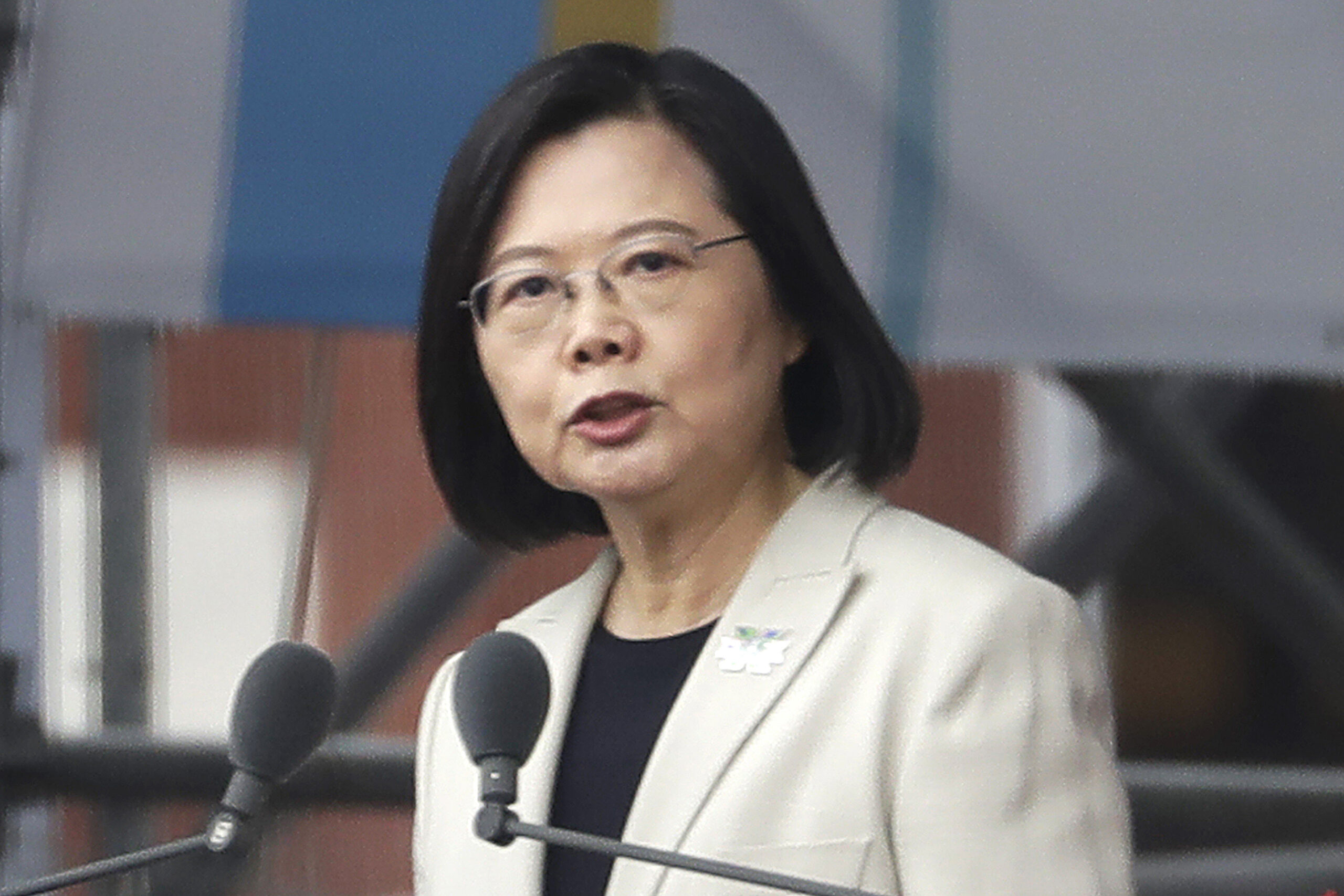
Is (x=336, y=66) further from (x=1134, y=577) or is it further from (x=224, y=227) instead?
(x=1134, y=577)

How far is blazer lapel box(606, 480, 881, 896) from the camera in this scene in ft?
7.22

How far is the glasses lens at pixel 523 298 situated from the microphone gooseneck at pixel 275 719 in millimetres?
360

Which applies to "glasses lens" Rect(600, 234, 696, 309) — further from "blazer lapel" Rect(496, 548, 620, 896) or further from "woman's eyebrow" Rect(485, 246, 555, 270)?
"blazer lapel" Rect(496, 548, 620, 896)

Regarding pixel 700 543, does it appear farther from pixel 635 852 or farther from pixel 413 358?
pixel 635 852

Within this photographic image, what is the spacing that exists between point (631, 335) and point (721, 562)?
0.74 feet

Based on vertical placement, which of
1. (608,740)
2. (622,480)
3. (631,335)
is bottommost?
(608,740)

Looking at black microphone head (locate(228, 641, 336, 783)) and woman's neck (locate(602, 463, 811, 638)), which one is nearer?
black microphone head (locate(228, 641, 336, 783))

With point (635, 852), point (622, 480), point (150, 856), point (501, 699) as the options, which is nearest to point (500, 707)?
point (501, 699)

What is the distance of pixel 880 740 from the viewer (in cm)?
213

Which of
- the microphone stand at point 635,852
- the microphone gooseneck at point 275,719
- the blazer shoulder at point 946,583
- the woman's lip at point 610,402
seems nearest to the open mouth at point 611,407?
the woman's lip at point 610,402

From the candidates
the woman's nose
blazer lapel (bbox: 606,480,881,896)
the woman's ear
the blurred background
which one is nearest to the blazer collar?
blazer lapel (bbox: 606,480,881,896)

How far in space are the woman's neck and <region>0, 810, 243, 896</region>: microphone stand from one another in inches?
20.9

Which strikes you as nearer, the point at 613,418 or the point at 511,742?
the point at 511,742

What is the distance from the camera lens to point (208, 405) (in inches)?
182
